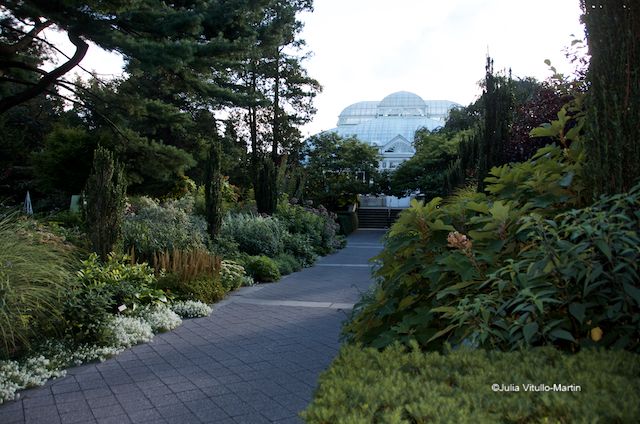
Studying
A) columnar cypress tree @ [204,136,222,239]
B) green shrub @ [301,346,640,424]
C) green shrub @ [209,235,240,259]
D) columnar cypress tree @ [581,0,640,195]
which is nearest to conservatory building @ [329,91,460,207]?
columnar cypress tree @ [204,136,222,239]

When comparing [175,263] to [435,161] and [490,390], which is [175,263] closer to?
[490,390]

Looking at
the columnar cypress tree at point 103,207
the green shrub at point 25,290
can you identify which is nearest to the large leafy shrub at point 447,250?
the green shrub at point 25,290

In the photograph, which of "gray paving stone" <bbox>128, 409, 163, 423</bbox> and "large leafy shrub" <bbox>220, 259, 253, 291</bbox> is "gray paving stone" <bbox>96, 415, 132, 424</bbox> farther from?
"large leafy shrub" <bbox>220, 259, 253, 291</bbox>

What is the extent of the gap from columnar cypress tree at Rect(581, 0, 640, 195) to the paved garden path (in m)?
2.44

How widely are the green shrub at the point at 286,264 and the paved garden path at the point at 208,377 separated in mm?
4182

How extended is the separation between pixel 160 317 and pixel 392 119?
2157 inches

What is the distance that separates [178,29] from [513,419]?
1244 cm

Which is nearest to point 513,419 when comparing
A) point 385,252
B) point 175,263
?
point 385,252

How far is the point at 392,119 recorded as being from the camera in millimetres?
58312

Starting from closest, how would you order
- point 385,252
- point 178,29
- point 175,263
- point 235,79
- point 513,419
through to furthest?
point 513,419 < point 385,252 < point 175,263 < point 178,29 < point 235,79

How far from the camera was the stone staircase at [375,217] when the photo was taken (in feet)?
109

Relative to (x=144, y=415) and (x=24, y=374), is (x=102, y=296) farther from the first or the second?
(x=144, y=415)

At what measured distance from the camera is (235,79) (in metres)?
28.5

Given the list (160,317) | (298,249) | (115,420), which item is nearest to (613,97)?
(115,420)
